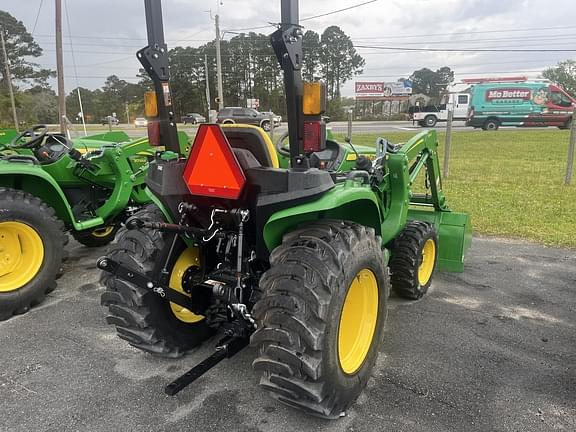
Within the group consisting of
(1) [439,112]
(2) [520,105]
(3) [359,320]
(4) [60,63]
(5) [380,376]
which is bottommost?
(5) [380,376]

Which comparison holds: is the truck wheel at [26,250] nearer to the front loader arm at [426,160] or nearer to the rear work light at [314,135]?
the rear work light at [314,135]

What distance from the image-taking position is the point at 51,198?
463 cm

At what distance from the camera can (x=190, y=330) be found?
309 centimetres

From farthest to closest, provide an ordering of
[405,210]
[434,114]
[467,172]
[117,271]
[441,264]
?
[434,114] → [467,172] → [441,264] → [405,210] → [117,271]

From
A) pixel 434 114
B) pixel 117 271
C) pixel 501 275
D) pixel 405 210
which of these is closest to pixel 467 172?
pixel 501 275

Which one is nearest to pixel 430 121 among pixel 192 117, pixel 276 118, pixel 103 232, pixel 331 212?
pixel 276 118

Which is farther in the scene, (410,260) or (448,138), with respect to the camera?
(448,138)

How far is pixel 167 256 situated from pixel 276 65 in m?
1.28

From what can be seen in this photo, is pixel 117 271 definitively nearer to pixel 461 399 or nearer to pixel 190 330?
pixel 190 330

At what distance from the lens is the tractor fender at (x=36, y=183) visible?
161 inches

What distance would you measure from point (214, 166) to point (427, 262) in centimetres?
264

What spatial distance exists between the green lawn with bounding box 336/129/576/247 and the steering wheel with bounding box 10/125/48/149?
5.70m

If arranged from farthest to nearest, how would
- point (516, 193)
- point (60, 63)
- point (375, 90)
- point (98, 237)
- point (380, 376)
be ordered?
point (375, 90) < point (60, 63) < point (516, 193) < point (98, 237) < point (380, 376)

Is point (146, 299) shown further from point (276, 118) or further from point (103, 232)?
point (276, 118)
